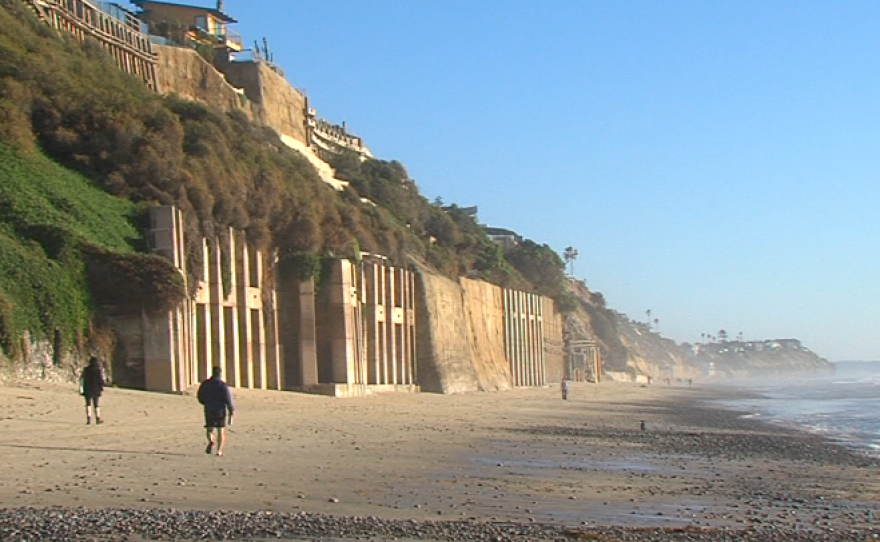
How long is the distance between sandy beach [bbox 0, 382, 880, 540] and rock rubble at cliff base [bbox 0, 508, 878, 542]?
6cm

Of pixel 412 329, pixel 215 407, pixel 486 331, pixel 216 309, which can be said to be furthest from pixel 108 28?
pixel 215 407

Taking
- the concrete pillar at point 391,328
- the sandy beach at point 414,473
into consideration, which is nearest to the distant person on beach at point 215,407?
the sandy beach at point 414,473

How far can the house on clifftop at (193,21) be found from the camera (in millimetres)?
67938

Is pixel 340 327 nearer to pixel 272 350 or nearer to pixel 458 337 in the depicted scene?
pixel 272 350

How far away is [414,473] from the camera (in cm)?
1641

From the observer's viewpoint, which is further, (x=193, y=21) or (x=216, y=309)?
(x=193, y=21)

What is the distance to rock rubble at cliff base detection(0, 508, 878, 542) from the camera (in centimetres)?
948

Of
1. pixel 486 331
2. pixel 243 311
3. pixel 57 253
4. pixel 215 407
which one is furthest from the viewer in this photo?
pixel 486 331

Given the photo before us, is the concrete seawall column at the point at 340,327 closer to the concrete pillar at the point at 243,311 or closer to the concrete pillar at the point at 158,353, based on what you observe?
the concrete pillar at the point at 243,311

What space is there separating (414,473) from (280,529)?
6365 mm

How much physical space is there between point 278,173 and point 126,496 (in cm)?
3749

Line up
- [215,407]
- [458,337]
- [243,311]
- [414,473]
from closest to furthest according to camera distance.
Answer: [414,473]
[215,407]
[243,311]
[458,337]

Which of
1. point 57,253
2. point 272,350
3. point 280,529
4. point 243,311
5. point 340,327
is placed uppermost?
point 57,253

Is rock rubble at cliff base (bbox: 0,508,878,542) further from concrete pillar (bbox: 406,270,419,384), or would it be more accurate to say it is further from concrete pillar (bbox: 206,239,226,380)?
concrete pillar (bbox: 406,270,419,384)
